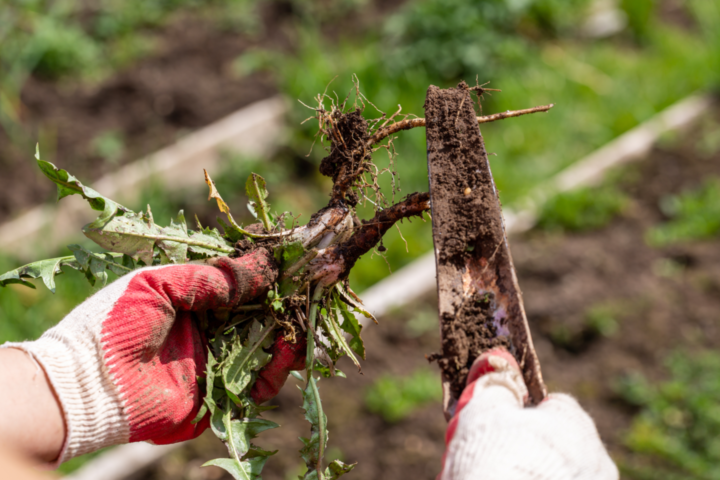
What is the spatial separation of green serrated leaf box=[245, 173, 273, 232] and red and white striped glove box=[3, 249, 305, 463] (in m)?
0.22

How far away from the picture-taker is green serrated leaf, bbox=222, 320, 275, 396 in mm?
1771

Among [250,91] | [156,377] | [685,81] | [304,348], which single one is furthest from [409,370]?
[685,81]

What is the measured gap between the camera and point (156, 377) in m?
1.70

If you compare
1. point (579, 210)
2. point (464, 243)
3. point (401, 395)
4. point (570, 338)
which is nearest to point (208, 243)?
point (464, 243)

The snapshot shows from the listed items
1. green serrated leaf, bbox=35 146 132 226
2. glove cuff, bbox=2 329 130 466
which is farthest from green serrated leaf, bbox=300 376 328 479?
green serrated leaf, bbox=35 146 132 226

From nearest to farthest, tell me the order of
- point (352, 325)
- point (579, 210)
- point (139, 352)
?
point (139, 352), point (352, 325), point (579, 210)

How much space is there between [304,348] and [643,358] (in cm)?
249

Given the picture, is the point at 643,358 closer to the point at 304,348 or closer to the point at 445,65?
the point at 304,348

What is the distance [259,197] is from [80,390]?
0.87 metres

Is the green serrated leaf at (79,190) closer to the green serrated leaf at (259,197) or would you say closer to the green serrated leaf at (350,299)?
the green serrated leaf at (259,197)

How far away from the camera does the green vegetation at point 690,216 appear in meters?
4.08

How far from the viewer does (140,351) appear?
166cm

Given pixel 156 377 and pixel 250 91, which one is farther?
pixel 250 91

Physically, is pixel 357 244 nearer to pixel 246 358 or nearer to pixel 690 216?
pixel 246 358
